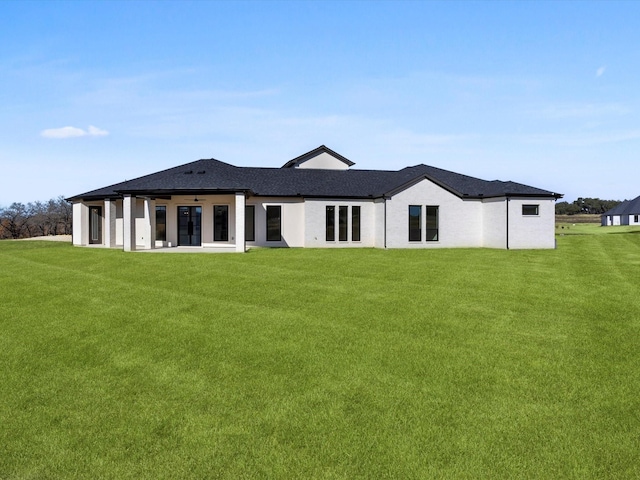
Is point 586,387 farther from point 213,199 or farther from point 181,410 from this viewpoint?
point 213,199

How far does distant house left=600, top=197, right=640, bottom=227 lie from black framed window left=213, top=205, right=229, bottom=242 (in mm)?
92950

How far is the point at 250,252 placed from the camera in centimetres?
Answer: 2528

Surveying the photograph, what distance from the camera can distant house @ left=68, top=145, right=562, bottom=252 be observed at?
96.7 ft

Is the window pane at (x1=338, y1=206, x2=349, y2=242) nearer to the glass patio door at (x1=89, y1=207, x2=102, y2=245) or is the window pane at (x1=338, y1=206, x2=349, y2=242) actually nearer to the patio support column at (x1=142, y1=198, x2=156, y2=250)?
the patio support column at (x1=142, y1=198, x2=156, y2=250)

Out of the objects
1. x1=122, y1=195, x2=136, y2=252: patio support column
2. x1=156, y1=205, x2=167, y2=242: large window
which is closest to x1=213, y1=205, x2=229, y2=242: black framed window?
x1=156, y1=205, x2=167, y2=242: large window

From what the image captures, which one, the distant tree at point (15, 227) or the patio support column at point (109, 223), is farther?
the distant tree at point (15, 227)

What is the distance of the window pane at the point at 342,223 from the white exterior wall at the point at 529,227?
11.1 m

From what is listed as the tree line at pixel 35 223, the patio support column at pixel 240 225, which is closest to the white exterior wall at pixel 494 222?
the patio support column at pixel 240 225

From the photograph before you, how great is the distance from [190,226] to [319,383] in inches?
993

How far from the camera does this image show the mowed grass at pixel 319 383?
449 centimetres

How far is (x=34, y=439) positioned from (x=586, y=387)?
7072 mm

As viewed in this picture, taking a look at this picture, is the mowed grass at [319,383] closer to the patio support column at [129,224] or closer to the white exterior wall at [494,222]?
the patio support column at [129,224]

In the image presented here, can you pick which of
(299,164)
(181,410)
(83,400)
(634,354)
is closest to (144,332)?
(83,400)

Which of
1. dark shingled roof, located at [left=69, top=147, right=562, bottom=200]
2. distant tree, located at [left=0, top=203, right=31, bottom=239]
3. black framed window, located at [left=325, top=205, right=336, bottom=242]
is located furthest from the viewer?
distant tree, located at [left=0, top=203, right=31, bottom=239]
